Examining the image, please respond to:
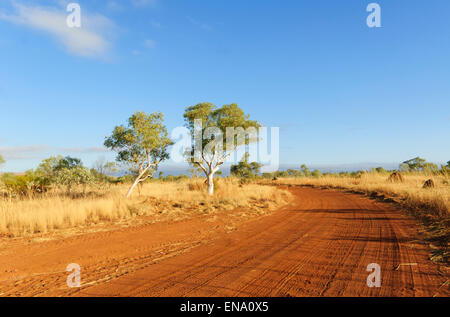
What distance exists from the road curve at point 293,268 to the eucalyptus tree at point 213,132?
10.3 metres

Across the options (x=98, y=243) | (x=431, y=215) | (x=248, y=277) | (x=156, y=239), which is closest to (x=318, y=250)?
(x=248, y=277)

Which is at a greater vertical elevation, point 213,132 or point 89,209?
point 213,132

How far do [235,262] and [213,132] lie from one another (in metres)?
13.0

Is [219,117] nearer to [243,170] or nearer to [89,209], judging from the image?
[89,209]

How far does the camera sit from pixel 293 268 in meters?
4.50

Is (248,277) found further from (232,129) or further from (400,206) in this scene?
(232,129)

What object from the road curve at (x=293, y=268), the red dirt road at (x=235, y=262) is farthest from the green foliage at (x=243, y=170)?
the road curve at (x=293, y=268)

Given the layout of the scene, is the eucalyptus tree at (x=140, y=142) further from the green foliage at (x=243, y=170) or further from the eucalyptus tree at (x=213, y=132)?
the green foliage at (x=243, y=170)

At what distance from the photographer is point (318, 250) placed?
5598 mm

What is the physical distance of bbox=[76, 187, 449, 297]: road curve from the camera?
3.65 m

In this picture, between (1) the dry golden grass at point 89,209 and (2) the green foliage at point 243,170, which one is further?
(2) the green foliage at point 243,170

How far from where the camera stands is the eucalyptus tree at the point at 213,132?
56.7 feet

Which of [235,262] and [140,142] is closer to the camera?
[235,262]

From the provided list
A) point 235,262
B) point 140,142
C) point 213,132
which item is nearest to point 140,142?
point 140,142
